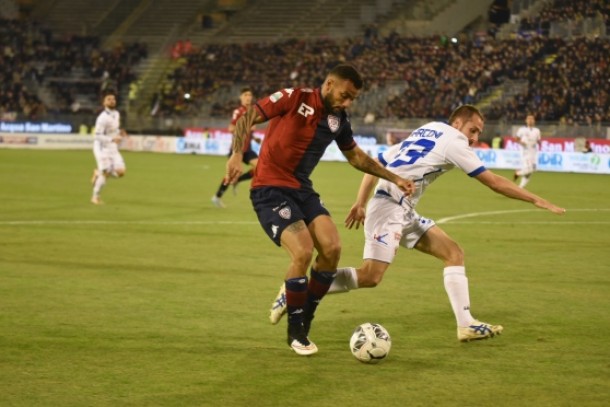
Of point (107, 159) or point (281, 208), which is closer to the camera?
point (281, 208)

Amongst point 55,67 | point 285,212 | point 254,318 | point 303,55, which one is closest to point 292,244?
point 285,212

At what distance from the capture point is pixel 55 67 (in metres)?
63.2

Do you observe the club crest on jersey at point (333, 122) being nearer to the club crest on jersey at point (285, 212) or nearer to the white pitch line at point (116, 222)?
the club crest on jersey at point (285, 212)

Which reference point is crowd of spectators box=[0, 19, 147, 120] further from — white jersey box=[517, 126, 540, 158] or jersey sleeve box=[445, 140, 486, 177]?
jersey sleeve box=[445, 140, 486, 177]

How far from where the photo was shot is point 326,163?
42.6 metres

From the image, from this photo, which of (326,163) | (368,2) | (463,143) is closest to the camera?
(463,143)

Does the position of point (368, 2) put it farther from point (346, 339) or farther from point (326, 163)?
point (346, 339)

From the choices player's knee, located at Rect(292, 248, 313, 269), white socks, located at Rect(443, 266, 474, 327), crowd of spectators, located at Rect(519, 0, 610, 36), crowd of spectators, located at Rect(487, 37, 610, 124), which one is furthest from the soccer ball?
crowd of spectators, located at Rect(519, 0, 610, 36)

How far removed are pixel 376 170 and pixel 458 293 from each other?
1301mm

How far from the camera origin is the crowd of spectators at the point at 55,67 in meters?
60.4

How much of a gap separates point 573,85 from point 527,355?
120ft

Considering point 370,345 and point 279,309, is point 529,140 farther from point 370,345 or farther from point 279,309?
point 370,345

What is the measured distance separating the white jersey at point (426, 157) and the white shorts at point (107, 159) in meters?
13.9

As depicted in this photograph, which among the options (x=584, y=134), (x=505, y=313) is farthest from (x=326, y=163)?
(x=505, y=313)
